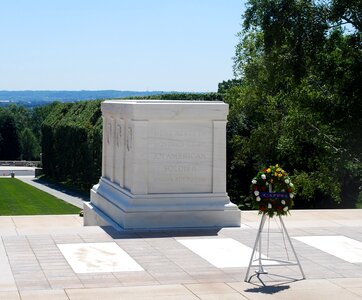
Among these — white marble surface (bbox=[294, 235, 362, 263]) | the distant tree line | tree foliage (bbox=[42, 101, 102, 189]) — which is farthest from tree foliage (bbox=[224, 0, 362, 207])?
tree foliage (bbox=[42, 101, 102, 189])

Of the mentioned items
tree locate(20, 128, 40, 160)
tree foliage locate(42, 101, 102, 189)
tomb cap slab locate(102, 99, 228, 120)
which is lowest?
tree locate(20, 128, 40, 160)

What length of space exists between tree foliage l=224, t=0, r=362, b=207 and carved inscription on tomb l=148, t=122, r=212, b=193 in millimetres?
10657

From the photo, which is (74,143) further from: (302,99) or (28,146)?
(28,146)

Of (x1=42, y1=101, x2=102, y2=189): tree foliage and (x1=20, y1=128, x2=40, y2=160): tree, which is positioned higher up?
(x1=42, y1=101, x2=102, y2=189): tree foliage

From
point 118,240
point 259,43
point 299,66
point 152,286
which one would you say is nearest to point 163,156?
point 118,240

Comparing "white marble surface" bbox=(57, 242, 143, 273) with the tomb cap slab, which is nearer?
"white marble surface" bbox=(57, 242, 143, 273)

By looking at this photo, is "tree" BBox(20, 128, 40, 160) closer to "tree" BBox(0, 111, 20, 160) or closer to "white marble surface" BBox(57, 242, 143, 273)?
"tree" BBox(0, 111, 20, 160)

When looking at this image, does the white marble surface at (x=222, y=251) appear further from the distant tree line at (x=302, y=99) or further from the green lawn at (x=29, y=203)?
the green lawn at (x=29, y=203)

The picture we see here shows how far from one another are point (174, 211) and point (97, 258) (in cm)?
249

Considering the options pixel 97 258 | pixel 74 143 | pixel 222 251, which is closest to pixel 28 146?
pixel 74 143

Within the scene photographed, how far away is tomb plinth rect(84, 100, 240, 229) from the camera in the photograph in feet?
39.3

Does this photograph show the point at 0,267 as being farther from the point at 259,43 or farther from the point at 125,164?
the point at 259,43

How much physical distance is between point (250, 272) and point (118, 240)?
2.56 metres

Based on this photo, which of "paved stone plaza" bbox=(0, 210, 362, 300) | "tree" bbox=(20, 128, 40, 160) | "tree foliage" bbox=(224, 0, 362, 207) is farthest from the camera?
"tree" bbox=(20, 128, 40, 160)
